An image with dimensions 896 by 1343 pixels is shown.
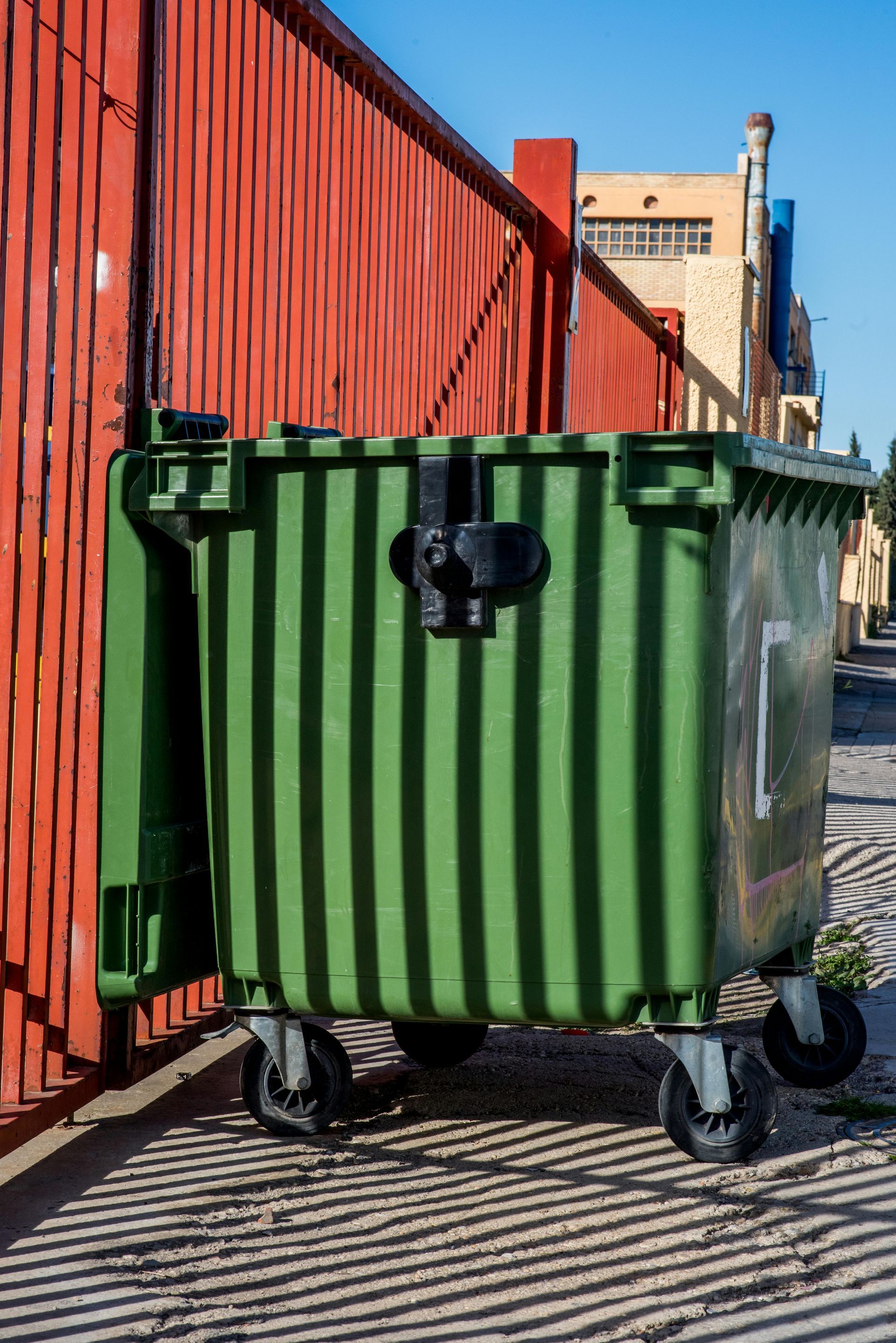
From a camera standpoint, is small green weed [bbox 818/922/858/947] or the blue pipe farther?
the blue pipe

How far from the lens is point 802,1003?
375cm

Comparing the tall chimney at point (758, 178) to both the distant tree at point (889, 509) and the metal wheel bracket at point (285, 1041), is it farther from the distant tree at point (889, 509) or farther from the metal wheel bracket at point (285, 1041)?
the distant tree at point (889, 509)

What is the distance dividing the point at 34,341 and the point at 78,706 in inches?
32.8

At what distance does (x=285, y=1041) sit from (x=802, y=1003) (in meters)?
1.38

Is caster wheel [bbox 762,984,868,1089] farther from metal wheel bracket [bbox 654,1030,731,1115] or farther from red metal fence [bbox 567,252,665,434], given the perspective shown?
red metal fence [bbox 567,252,665,434]

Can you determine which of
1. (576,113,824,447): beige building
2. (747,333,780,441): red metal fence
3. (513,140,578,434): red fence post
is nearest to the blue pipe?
(576,113,824,447): beige building

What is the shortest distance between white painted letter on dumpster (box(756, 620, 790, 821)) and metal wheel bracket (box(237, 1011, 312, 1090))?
46.5 inches

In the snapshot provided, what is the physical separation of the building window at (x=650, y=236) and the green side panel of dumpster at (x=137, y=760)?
43.8 meters

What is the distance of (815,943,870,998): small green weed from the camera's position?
4.85 meters

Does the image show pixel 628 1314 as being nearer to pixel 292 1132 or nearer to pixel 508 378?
pixel 292 1132

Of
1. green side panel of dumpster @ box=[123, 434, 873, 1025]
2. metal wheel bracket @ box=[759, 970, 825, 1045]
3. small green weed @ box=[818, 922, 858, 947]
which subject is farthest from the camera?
small green weed @ box=[818, 922, 858, 947]

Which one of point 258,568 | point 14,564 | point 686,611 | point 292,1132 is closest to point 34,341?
point 14,564

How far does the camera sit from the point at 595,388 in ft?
27.3

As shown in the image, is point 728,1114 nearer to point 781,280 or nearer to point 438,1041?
point 438,1041
